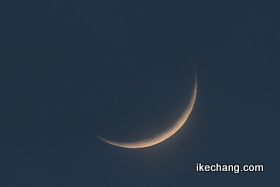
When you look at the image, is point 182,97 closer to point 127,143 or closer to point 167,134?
point 167,134

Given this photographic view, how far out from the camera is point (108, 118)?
29172mm

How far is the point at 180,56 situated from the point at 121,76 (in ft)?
14.3

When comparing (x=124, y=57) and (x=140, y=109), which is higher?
(x=124, y=57)

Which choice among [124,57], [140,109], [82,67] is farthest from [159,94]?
[82,67]

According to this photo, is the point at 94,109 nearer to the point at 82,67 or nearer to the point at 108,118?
the point at 108,118

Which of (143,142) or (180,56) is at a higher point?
(180,56)

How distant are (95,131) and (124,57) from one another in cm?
553

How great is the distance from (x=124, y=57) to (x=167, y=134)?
247 inches

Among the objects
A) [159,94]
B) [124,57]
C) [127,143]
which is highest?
[124,57]

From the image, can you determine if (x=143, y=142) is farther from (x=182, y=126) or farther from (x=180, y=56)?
(x=180, y=56)

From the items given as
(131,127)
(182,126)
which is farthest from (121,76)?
(182,126)

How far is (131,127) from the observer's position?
2942cm

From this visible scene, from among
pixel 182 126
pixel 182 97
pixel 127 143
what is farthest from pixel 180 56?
pixel 127 143

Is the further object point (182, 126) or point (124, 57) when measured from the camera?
point (182, 126)
